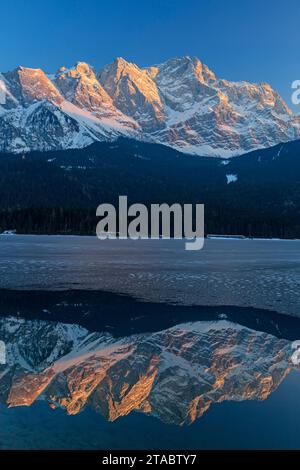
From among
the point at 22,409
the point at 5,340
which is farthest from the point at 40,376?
the point at 5,340

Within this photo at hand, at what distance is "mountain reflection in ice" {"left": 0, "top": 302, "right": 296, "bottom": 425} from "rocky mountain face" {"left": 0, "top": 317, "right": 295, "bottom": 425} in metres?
0.04

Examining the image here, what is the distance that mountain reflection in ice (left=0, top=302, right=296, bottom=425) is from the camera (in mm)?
19359

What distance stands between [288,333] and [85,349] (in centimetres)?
1340

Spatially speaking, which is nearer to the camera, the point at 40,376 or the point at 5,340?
the point at 40,376

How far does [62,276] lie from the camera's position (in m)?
60.5

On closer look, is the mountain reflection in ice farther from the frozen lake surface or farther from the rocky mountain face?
the frozen lake surface

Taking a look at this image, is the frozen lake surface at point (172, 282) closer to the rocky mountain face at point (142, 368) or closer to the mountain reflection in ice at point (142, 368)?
the mountain reflection in ice at point (142, 368)

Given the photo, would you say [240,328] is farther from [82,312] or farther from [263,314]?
[82,312]

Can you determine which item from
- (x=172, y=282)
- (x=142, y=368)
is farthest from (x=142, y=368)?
(x=172, y=282)

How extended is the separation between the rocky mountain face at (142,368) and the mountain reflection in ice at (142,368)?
0.04 meters

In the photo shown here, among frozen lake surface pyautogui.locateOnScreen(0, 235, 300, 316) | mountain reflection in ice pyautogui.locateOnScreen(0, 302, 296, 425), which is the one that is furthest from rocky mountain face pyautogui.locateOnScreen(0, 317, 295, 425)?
frozen lake surface pyautogui.locateOnScreen(0, 235, 300, 316)

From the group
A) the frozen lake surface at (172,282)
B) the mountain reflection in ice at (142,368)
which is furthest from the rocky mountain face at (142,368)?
the frozen lake surface at (172,282)

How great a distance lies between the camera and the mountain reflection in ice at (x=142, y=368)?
1936 cm
